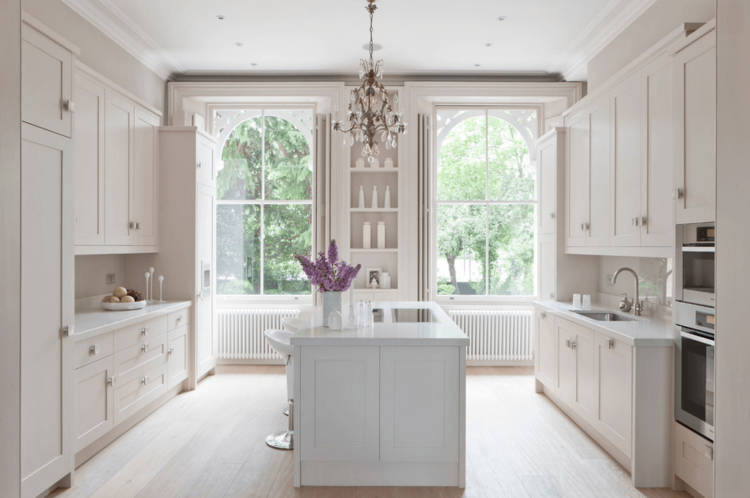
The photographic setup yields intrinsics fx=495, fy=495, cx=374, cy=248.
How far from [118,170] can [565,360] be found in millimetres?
3952

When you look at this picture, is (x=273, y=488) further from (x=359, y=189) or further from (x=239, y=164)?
(x=239, y=164)

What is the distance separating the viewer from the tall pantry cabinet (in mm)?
2441

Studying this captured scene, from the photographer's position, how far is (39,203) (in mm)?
2541

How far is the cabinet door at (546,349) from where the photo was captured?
14.0 ft

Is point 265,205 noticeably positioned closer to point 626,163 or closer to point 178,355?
point 178,355

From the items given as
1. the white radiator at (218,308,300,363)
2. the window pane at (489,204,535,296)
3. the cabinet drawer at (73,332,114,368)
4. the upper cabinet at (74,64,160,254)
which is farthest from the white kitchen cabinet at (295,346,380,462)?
the window pane at (489,204,535,296)

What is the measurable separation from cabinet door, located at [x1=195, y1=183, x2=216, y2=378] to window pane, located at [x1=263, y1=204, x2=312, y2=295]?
26.2 inches

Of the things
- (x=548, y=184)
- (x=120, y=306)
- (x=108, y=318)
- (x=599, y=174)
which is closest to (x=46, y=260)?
(x=108, y=318)

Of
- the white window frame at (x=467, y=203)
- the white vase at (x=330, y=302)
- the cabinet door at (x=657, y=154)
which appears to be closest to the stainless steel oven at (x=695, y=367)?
the cabinet door at (x=657, y=154)

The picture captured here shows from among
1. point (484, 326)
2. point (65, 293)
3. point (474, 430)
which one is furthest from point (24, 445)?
point (484, 326)

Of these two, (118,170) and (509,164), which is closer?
(118,170)

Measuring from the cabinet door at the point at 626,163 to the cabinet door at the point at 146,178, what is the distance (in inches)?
155

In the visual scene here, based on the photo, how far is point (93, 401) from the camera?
3203 millimetres

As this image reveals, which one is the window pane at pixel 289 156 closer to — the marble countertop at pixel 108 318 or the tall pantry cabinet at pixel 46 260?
the marble countertop at pixel 108 318
